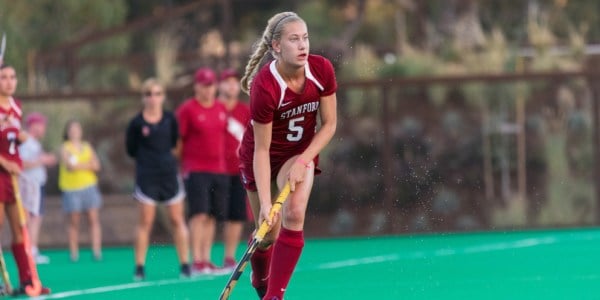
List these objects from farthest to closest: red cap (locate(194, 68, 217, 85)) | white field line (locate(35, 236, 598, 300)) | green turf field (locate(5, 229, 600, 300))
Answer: red cap (locate(194, 68, 217, 85)) → white field line (locate(35, 236, 598, 300)) → green turf field (locate(5, 229, 600, 300))

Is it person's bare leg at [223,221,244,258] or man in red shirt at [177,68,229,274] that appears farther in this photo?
person's bare leg at [223,221,244,258]

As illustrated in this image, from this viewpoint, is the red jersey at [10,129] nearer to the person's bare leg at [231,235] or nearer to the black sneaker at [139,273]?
the black sneaker at [139,273]

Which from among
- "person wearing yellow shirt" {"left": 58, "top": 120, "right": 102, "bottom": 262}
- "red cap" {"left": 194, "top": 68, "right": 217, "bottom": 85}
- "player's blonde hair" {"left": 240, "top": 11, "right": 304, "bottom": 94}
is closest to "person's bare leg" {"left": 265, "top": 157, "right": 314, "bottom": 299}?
"player's blonde hair" {"left": 240, "top": 11, "right": 304, "bottom": 94}

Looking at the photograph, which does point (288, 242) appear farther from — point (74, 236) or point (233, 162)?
point (74, 236)

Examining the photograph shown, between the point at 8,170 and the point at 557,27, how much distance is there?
16.8m

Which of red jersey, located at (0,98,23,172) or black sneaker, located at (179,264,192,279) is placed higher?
red jersey, located at (0,98,23,172)

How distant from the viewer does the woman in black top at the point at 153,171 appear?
1382 centimetres

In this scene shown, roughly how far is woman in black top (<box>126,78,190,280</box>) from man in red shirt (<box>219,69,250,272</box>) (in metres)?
0.57

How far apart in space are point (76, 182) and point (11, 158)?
5555 mm

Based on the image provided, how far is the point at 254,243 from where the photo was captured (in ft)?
29.6

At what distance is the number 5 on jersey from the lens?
9.27 m

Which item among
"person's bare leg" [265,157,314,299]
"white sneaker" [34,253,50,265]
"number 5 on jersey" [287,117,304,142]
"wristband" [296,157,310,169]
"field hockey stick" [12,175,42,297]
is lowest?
"white sneaker" [34,253,50,265]

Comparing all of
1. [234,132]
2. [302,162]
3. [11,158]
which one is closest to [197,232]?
[234,132]

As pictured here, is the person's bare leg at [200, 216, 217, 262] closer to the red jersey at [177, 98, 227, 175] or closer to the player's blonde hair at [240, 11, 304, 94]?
the red jersey at [177, 98, 227, 175]
